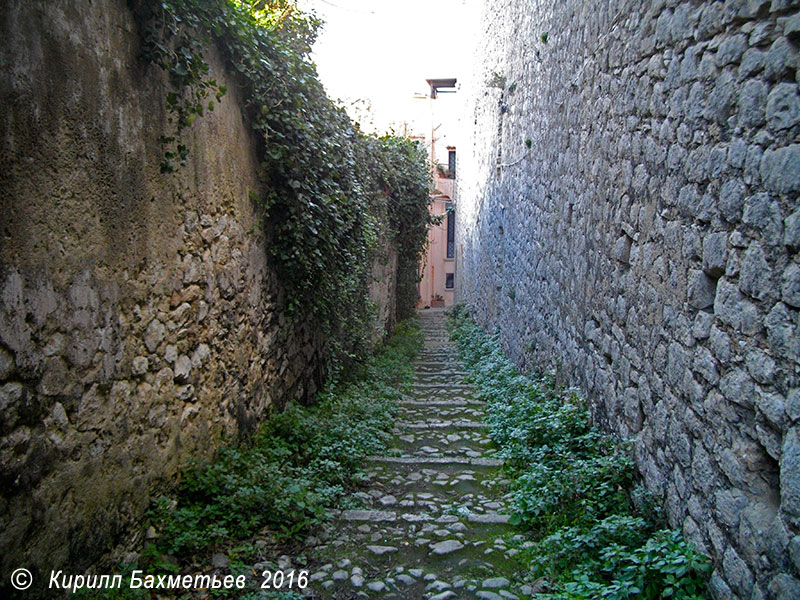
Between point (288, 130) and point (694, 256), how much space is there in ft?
10.9

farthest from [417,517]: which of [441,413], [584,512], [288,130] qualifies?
[288,130]

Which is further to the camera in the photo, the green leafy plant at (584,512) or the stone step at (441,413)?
the stone step at (441,413)

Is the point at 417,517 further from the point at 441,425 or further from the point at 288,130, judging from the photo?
the point at 288,130

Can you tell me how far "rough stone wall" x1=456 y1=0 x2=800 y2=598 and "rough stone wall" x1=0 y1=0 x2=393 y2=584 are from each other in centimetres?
249

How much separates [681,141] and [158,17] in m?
2.60

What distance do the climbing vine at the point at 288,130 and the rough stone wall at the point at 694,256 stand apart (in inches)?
83.4

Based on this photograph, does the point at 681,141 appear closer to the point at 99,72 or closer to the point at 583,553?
the point at 583,553

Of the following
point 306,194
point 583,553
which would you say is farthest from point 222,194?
point 583,553

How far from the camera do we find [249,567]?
10.0 ft

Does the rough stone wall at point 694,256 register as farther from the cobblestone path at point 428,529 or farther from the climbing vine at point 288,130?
the climbing vine at point 288,130

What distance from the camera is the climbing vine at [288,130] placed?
3.39 metres

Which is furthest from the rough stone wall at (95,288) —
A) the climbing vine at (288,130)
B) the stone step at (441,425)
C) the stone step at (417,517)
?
the stone step at (441,425)

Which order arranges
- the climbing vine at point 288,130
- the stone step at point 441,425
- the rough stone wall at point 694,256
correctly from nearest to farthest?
the rough stone wall at point 694,256
the climbing vine at point 288,130
the stone step at point 441,425

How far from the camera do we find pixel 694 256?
2.69 meters
